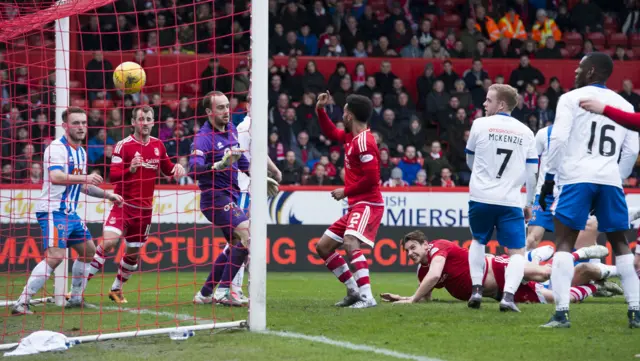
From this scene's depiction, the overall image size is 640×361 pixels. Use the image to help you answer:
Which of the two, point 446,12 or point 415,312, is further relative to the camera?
point 446,12

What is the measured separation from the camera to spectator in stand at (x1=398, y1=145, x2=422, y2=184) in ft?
63.2

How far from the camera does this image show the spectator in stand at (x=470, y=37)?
2347 cm

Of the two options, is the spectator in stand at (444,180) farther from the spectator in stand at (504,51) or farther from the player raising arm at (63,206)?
the player raising arm at (63,206)

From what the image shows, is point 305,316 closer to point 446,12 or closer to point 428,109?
point 428,109

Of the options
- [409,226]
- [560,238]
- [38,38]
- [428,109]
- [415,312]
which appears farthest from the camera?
[428,109]

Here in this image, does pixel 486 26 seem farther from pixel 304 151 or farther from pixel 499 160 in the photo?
pixel 499 160

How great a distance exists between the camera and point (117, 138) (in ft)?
60.4

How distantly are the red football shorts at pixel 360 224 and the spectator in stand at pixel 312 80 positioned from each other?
11.7 metres

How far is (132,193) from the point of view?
33.8ft

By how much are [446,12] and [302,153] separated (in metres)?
7.86

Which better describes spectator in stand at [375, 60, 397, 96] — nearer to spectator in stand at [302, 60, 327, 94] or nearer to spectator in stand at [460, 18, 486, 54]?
spectator in stand at [302, 60, 327, 94]

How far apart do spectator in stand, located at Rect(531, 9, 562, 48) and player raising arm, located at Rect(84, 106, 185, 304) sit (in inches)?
653

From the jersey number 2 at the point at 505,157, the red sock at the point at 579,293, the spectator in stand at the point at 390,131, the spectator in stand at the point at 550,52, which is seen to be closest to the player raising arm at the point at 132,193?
the jersey number 2 at the point at 505,157

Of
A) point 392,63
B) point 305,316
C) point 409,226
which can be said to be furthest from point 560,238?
point 392,63
